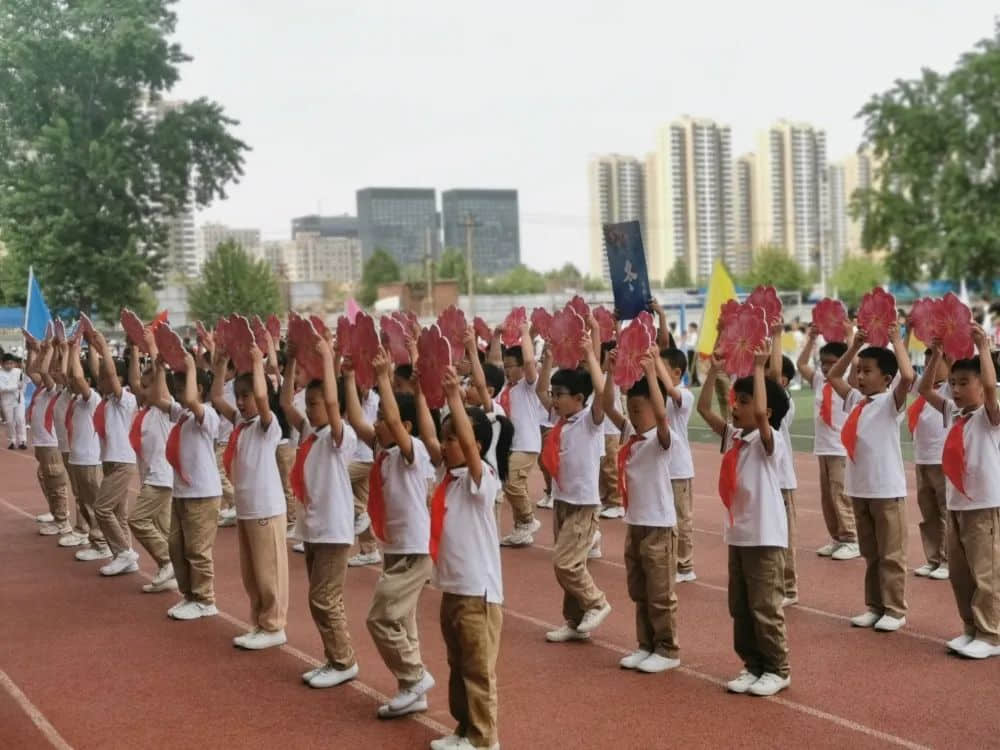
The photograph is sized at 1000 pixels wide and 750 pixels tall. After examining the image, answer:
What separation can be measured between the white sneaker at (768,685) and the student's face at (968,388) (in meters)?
2.03

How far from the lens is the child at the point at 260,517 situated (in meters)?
7.40

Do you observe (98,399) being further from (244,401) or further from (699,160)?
(699,160)

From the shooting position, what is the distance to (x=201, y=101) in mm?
32062

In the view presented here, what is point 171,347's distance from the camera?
8.18m

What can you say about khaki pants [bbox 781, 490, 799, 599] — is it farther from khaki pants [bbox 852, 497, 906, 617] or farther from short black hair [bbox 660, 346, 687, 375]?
short black hair [bbox 660, 346, 687, 375]

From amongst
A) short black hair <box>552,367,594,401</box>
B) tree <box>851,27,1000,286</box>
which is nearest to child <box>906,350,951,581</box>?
short black hair <box>552,367,594,401</box>

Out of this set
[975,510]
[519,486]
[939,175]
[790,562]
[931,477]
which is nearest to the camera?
[975,510]

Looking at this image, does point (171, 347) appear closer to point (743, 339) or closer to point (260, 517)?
point (260, 517)

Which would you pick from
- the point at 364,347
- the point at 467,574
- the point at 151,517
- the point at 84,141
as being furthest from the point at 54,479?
the point at 84,141

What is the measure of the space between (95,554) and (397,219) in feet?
526

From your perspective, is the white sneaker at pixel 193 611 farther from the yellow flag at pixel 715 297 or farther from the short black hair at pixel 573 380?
the yellow flag at pixel 715 297

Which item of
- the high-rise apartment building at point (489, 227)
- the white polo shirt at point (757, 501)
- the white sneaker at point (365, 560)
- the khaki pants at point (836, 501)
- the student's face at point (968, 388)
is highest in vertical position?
the high-rise apartment building at point (489, 227)

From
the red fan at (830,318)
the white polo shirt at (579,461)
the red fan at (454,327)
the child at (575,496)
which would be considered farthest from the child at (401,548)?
the red fan at (830,318)

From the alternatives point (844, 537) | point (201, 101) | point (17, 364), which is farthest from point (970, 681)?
point (201, 101)
